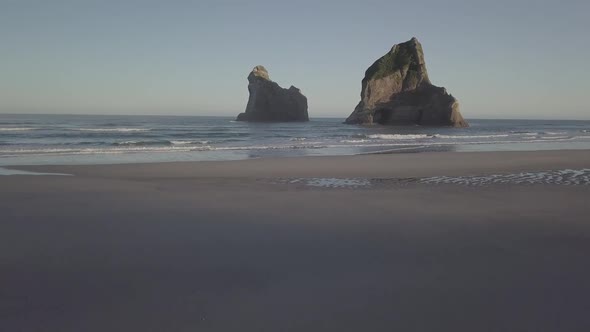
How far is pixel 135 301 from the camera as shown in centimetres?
363

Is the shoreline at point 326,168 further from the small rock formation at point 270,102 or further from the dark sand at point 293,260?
the small rock formation at point 270,102

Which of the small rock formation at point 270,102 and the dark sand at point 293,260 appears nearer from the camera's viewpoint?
the dark sand at point 293,260

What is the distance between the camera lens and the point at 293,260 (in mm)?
4781

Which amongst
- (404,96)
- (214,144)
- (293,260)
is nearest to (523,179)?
(293,260)

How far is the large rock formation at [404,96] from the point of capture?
257 ft

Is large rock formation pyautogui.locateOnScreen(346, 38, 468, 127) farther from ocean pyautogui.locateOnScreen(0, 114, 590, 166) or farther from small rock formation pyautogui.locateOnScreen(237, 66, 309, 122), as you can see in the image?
ocean pyautogui.locateOnScreen(0, 114, 590, 166)

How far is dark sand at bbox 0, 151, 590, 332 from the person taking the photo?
3.39 metres

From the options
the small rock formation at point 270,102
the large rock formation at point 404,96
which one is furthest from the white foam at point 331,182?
the small rock formation at point 270,102

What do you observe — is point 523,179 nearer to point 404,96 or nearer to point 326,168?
point 326,168

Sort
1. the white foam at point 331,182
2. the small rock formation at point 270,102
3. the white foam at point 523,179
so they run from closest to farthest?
the white foam at point 331,182, the white foam at point 523,179, the small rock formation at point 270,102

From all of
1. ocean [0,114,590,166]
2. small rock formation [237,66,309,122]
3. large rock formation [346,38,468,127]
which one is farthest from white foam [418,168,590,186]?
small rock formation [237,66,309,122]

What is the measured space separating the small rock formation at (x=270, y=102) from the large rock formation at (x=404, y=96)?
23.2 metres

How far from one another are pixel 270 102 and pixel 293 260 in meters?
102

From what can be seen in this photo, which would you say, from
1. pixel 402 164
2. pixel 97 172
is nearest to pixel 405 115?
pixel 402 164
